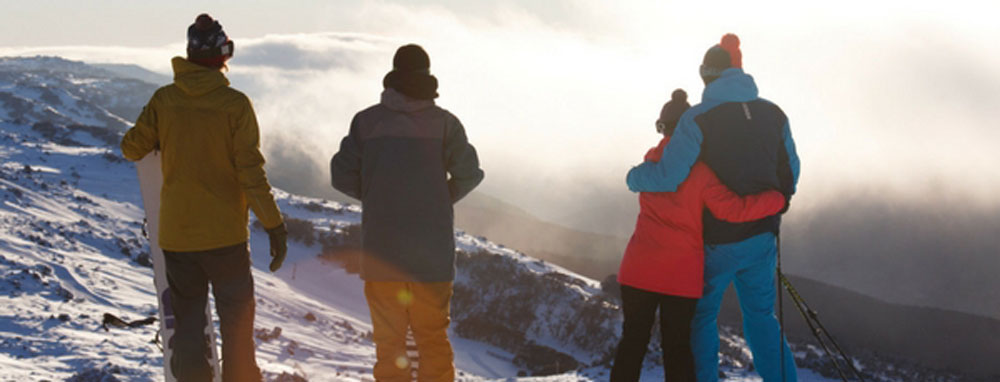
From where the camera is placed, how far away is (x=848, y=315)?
31016 millimetres

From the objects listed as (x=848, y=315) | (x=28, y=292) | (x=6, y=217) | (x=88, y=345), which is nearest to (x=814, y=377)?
(x=88, y=345)

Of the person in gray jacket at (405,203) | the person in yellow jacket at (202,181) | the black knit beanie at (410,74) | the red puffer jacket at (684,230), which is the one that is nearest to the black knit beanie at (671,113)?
the red puffer jacket at (684,230)

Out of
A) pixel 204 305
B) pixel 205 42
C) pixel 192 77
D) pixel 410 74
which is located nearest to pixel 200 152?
pixel 192 77

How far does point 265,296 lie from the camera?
62.0 feet

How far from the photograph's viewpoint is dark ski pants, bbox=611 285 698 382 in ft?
12.8

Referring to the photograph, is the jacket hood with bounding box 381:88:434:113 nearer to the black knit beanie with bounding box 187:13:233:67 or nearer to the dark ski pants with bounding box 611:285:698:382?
the black knit beanie with bounding box 187:13:233:67

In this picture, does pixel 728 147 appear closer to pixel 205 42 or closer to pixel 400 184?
pixel 400 184

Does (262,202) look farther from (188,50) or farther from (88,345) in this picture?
(88,345)

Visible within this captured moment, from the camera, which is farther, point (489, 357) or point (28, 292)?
point (489, 357)

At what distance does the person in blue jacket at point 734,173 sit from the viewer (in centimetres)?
382

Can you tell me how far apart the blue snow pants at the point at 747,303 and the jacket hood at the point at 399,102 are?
204 centimetres

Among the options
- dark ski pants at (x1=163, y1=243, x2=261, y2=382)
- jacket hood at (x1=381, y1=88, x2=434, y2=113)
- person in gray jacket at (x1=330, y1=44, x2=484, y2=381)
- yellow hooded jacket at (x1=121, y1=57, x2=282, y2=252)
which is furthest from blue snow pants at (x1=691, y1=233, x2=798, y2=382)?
dark ski pants at (x1=163, y1=243, x2=261, y2=382)

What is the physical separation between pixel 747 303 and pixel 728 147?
3.53 ft

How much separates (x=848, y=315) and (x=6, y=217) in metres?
34.3
